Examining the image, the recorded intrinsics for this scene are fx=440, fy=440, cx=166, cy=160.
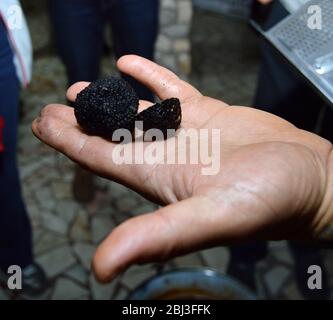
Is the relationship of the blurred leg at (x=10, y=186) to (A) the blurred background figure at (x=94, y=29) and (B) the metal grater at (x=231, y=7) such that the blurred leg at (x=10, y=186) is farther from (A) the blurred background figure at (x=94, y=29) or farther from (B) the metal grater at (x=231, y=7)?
(B) the metal grater at (x=231, y=7)

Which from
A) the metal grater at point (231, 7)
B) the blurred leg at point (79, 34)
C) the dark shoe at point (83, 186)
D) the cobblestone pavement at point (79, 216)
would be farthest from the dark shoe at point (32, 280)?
the metal grater at point (231, 7)

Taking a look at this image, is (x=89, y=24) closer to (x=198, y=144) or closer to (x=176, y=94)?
(x=176, y=94)

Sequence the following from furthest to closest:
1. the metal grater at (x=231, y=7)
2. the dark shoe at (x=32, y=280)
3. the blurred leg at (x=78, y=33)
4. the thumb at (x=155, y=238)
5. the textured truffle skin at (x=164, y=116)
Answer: the metal grater at (x=231, y=7) < the dark shoe at (x=32, y=280) < the blurred leg at (x=78, y=33) < the textured truffle skin at (x=164, y=116) < the thumb at (x=155, y=238)

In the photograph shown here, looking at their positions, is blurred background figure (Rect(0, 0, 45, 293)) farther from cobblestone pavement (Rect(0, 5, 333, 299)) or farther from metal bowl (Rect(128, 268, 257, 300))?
metal bowl (Rect(128, 268, 257, 300))

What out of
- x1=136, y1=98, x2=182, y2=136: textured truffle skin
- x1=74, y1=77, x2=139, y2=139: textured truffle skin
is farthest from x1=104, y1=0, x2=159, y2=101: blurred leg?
x1=136, y1=98, x2=182, y2=136: textured truffle skin

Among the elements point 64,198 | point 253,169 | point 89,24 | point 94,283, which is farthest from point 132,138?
point 64,198

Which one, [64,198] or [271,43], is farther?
[64,198]
